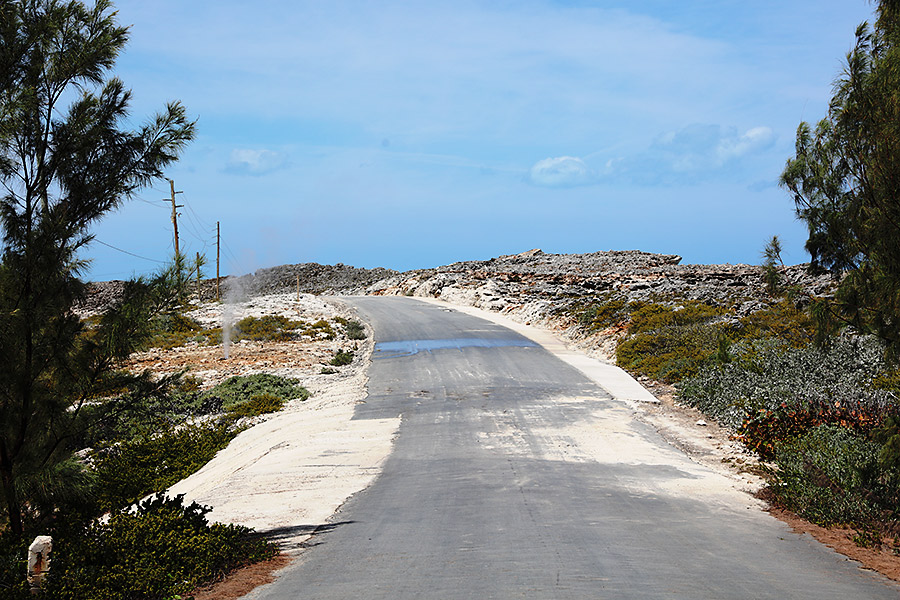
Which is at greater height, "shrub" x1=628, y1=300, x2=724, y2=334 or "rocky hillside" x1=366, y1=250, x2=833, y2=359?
"rocky hillside" x1=366, y1=250, x2=833, y2=359

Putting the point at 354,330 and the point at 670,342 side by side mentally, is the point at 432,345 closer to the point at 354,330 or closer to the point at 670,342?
the point at 354,330

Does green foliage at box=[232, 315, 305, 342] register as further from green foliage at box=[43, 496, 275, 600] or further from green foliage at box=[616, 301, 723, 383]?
green foliage at box=[43, 496, 275, 600]

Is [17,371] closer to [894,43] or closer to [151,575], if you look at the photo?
[151,575]

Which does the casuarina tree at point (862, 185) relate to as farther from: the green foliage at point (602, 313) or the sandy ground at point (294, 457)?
the green foliage at point (602, 313)

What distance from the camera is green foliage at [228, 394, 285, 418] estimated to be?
19578mm

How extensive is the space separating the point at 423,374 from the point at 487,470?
36.2ft

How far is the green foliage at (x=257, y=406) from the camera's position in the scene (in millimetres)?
19578

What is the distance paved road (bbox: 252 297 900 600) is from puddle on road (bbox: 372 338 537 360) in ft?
34.6

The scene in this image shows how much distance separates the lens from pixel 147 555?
23.1 ft

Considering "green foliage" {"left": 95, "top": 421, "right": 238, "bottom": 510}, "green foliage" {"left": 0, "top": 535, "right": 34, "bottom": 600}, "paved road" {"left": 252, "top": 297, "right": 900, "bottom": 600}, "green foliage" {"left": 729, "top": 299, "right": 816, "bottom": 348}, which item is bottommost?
"green foliage" {"left": 95, "top": 421, "right": 238, "bottom": 510}

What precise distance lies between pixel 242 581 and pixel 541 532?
3.42m

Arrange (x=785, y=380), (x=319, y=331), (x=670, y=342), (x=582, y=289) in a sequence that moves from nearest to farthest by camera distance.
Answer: (x=785, y=380), (x=670, y=342), (x=319, y=331), (x=582, y=289)

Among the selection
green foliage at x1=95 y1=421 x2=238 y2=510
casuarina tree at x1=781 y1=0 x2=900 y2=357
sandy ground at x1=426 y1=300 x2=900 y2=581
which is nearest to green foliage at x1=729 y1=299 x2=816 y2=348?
sandy ground at x1=426 y1=300 x2=900 y2=581

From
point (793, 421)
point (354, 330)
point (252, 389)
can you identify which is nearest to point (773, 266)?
point (793, 421)
